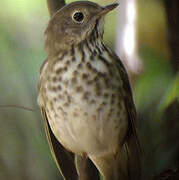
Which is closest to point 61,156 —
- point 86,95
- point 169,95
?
point 86,95

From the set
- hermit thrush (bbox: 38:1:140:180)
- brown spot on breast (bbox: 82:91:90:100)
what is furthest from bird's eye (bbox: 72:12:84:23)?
brown spot on breast (bbox: 82:91:90:100)

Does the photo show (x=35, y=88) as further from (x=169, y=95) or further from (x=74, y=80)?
(x=169, y=95)

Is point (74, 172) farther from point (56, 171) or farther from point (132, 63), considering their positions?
point (132, 63)

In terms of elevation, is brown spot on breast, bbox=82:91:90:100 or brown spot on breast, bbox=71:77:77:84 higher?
brown spot on breast, bbox=71:77:77:84

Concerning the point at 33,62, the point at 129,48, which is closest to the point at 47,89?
the point at 33,62

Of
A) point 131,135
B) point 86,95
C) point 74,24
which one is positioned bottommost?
point 131,135

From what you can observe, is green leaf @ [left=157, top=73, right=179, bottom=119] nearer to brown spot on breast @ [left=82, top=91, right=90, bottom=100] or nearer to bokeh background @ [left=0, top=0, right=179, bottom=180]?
bokeh background @ [left=0, top=0, right=179, bottom=180]

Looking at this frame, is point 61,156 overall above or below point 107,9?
below
